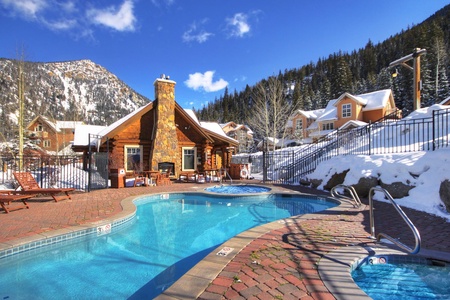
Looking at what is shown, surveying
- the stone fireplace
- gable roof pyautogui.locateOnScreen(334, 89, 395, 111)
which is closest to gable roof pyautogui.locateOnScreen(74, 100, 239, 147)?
the stone fireplace

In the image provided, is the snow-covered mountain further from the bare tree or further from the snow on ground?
the snow on ground

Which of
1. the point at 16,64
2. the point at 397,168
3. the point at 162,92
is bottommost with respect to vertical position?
the point at 397,168

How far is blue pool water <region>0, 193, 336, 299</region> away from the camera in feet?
11.7

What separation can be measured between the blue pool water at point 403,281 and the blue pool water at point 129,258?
2.66 m

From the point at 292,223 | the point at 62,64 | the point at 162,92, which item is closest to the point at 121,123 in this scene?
the point at 162,92

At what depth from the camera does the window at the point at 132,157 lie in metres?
15.9

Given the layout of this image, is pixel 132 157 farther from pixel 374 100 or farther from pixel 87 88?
pixel 87 88

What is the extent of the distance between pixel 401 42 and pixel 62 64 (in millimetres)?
176842

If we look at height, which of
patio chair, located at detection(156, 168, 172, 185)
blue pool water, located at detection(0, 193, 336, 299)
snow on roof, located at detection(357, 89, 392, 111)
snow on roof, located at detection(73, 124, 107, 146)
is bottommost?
blue pool water, located at detection(0, 193, 336, 299)

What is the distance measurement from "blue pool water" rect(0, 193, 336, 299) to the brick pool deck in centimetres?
56

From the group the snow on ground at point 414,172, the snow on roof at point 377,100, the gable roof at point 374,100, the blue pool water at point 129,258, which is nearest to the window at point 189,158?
the blue pool water at point 129,258

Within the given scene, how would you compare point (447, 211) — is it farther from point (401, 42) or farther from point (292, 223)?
point (401, 42)

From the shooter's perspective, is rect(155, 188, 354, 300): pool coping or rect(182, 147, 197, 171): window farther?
rect(182, 147, 197, 171): window

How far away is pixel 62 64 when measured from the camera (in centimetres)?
15925
